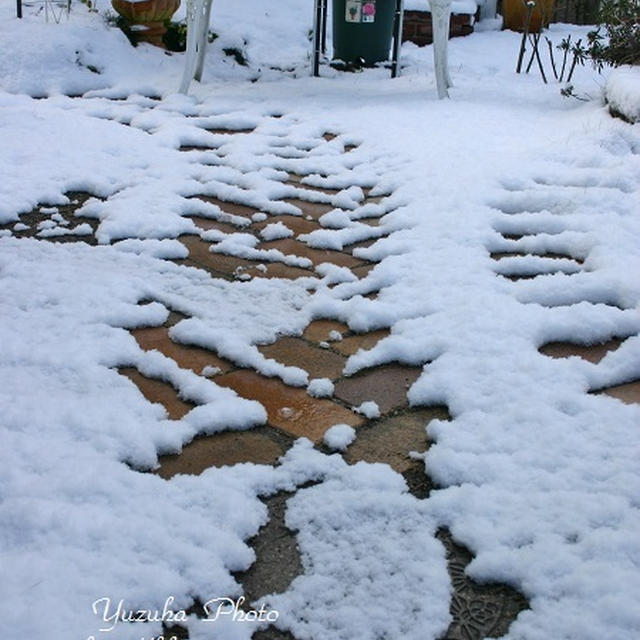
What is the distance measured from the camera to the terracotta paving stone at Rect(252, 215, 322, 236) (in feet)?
9.63

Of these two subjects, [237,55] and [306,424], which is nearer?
[306,424]

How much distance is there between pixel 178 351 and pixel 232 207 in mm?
1231

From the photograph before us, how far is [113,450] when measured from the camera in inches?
61.1

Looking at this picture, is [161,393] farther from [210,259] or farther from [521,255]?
[521,255]

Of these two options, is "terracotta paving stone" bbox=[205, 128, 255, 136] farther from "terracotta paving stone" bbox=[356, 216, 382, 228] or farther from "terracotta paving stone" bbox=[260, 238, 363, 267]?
"terracotta paving stone" bbox=[260, 238, 363, 267]

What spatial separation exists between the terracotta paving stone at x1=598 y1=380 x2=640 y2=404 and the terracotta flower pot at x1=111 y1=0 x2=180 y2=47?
14.9ft

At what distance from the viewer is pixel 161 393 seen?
1.83 metres

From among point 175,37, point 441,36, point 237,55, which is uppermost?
A: point 441,36

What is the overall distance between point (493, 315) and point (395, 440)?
606mm

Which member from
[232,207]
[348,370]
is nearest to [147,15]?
[232,207]

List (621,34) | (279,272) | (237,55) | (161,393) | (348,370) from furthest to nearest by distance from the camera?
(237,55)
(621,34)
(279,272)
(348,370)
(161,393)

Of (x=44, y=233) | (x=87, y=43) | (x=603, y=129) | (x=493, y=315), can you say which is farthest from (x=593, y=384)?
(x=87, y=43)

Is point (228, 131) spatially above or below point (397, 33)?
below

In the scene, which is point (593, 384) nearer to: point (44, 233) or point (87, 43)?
point (44, 233)
